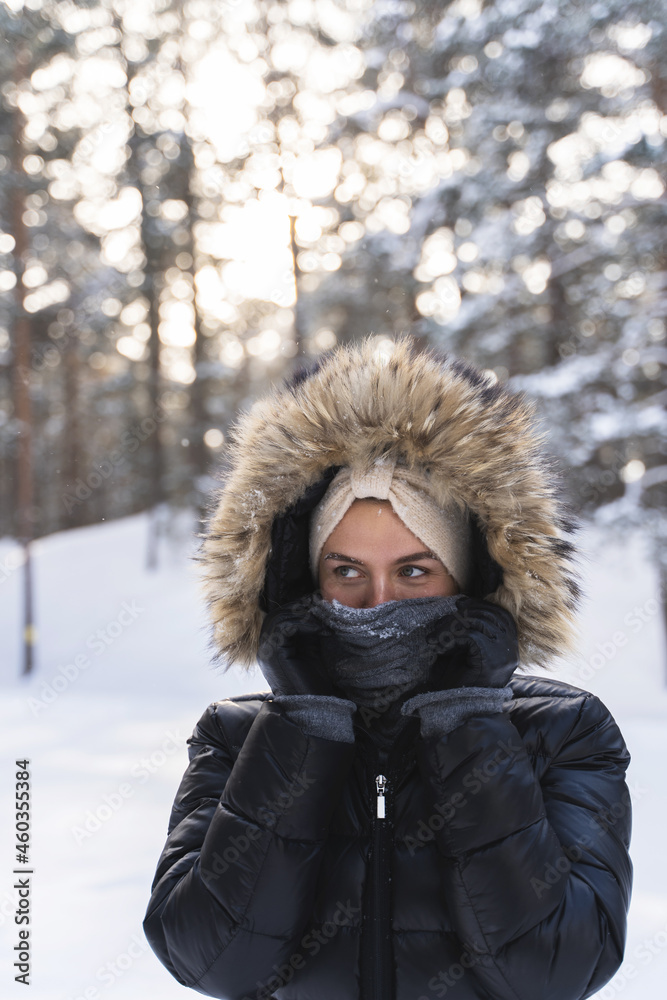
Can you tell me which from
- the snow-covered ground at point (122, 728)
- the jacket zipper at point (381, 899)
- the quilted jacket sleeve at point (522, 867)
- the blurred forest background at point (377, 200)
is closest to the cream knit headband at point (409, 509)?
the snow-covered ground at point (122, 728)

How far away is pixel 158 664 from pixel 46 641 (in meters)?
3.09

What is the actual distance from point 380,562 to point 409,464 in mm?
275

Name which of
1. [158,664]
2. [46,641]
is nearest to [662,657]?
[158,664]

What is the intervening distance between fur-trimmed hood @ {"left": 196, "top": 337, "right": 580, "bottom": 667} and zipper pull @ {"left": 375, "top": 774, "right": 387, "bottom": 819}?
51 centimetres

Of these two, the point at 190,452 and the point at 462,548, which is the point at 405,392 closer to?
the point at 462,548

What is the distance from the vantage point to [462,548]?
1.93 meters

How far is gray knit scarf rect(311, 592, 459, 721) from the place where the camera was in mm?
1686

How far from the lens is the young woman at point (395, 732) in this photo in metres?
1.40

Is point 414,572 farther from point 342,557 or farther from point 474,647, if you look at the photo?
point 474,647

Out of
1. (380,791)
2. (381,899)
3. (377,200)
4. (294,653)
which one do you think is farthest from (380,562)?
(377,200)

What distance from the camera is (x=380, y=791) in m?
1.59

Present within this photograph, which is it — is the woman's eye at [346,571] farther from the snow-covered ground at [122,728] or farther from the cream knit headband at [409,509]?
the snow-covered ground at [122,728]

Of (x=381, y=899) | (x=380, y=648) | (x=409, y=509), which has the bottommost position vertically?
(x=381, y=899)

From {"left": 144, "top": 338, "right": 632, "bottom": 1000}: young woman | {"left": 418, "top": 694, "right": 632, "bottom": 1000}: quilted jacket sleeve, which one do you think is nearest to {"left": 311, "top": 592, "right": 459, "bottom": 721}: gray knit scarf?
{"left": 144, "top": 338, "right": 632, "bottom": 1000}: young woman
